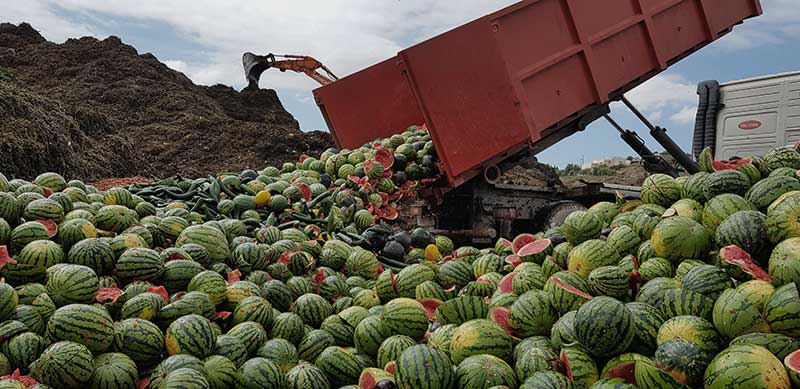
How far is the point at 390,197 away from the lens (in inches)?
287

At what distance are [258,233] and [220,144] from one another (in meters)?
10.5

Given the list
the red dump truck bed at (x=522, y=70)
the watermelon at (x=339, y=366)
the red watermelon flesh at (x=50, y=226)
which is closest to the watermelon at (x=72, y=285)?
the red watermelon flesh at (x=50, y=226)

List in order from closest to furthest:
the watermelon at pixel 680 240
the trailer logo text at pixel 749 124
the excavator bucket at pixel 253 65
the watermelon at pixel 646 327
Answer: the watermelon at pixel 646 327 < the watermelon at pixel 680 240 < the trailer logo text at pixel 749 124 < the excavator bucket at pixel 253 65

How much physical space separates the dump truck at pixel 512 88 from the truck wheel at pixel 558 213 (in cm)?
2

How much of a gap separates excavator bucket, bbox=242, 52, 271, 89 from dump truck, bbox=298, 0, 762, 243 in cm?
466

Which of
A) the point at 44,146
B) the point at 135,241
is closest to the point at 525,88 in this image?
the point at 135,241

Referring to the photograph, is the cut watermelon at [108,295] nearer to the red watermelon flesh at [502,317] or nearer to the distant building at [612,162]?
the red watermelon flesh at [502,317]

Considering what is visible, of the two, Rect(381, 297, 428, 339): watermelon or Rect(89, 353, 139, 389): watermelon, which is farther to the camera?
Rect(381, 297, 428, 339): watermelon

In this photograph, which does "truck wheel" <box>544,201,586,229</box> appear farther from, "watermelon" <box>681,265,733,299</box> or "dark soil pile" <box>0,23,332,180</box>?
"dark soil pile" <box>0,23,332,180</box>

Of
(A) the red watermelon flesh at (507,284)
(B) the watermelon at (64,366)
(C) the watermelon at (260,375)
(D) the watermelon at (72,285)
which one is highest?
(D) the watermelon at (72,285)

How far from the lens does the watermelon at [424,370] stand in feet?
6.77

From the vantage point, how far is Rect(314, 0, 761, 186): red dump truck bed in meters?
6.85

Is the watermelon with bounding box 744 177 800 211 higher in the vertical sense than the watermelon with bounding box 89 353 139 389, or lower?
lower

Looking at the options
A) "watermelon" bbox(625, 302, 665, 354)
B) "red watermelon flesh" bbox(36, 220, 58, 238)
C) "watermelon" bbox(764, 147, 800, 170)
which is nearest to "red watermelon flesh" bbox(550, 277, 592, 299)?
"watermelon" bbox(625, 302, 665, 354)
